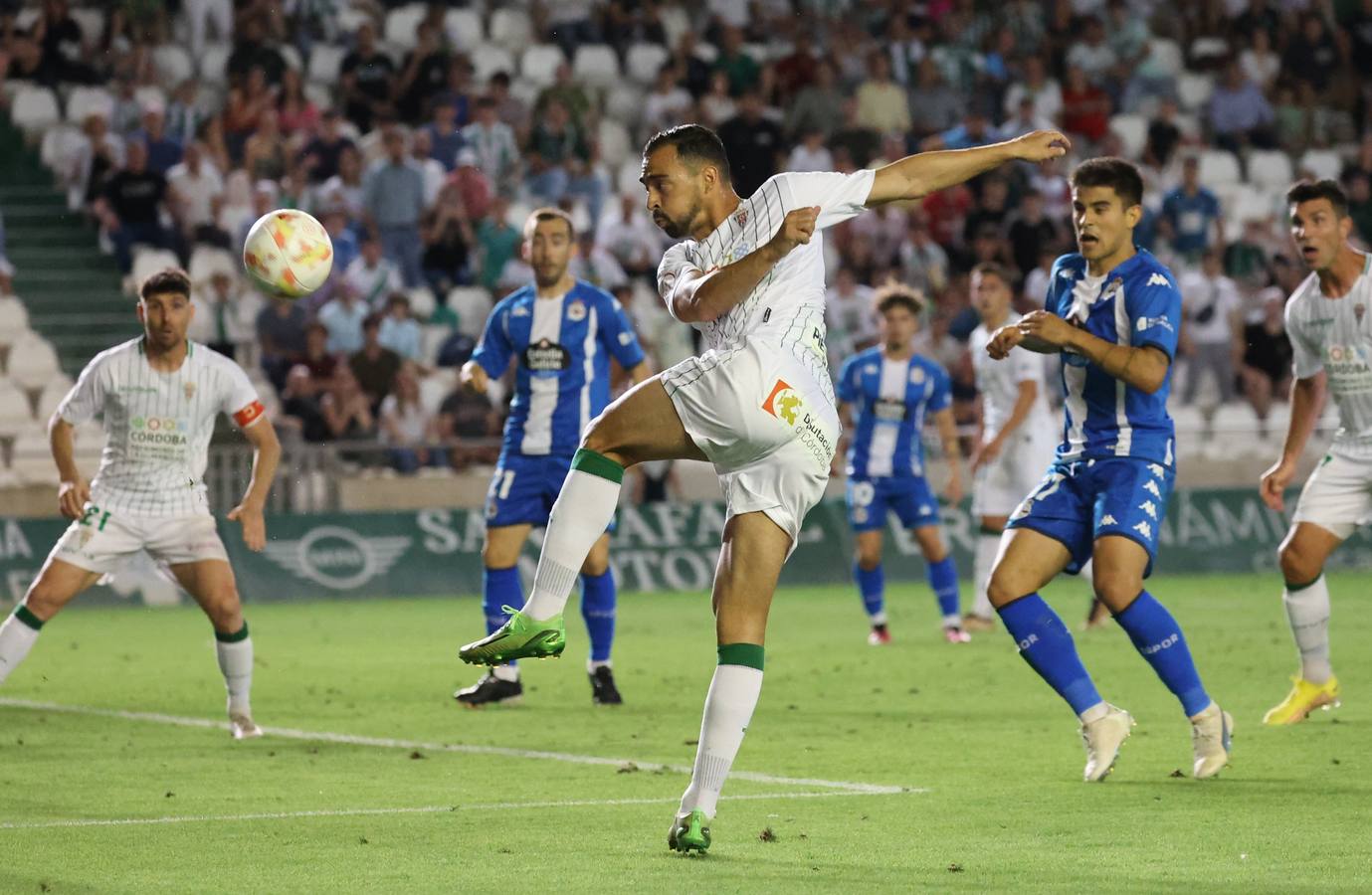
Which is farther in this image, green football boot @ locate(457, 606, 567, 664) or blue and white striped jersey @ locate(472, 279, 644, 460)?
blue and white striped jersey @ locate(472, 279, 644, 460)

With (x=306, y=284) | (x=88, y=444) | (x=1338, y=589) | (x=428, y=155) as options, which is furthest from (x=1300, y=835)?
(x=428, y=155)

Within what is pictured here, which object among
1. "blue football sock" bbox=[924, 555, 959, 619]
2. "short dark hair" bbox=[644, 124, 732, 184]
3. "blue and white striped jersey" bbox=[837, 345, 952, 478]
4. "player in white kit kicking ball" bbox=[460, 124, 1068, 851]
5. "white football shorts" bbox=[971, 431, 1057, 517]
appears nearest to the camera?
"player in white kit kicking ball" bbox=[460, 124, 1068, 851]

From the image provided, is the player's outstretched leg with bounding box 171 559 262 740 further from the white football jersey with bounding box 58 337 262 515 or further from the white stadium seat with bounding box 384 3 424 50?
the white stadium seat with bounding box 384 3 424 50

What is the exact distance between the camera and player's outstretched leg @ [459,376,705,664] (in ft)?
20.2

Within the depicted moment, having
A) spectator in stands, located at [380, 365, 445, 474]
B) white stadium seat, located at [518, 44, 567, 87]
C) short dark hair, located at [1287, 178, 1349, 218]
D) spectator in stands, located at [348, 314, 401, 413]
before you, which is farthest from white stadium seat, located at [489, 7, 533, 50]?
short dark hair, located at [1287, 178, 1349, 218]

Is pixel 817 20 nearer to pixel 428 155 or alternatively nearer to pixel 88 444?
pixel 428 155

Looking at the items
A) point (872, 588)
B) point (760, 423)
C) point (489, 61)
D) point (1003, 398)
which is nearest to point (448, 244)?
point (489, 61)

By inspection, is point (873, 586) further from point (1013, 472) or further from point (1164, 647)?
point (1164, 647)

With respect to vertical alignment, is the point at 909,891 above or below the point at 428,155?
below

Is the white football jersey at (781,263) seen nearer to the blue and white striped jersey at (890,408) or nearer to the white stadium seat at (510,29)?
the blue and white striped jersey at (890,408)

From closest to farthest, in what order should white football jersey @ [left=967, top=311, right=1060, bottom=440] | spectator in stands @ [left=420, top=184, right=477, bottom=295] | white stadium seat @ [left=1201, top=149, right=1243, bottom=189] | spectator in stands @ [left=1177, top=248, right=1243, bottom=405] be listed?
1. white football jersey @ [left=967, top=311, right=1060, bottom=440]
2. spectator in stands @ [left=420, top=184, right=477, bottom=295]
3. spectator in stands @ [left=1177, top=248, right=1243, bottom=405]
4. white stadium seat @ [left=1201, top=149, right=1243, bottom=189]

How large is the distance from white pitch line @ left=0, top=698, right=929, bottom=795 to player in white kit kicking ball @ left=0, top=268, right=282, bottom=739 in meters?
0.42

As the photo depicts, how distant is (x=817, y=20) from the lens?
2677 cm

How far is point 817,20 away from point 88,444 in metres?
12.2
